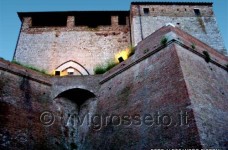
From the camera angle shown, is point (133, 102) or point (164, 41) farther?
point (164, 41)

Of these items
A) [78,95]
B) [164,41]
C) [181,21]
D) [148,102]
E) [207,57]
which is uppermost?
[181,21]

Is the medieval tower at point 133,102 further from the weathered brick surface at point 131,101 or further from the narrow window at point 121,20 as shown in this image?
the narrow window at point 121,20

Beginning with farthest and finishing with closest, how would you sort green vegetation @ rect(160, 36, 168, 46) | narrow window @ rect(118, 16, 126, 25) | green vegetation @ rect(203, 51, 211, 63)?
narrow window @ rect(118, 16, 126, 25) → green vegetation @ rect(203, 51, 211, 63) → green vegetation @ rect(160, 36, 168, 46)

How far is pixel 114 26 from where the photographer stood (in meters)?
17.2

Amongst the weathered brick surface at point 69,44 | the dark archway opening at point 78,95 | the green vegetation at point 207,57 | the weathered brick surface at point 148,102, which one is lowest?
the weathered brick surface at point 148,102

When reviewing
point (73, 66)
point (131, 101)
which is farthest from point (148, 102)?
point (73, 66)

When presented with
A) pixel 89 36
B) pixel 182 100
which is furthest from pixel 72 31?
pixel 182 100

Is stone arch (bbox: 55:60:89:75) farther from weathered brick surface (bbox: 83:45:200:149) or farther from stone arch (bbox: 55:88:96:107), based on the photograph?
weathered brick surface (bbox: 83:45:200:149)

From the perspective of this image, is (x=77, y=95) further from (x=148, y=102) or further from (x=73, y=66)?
(x=73, y=66)

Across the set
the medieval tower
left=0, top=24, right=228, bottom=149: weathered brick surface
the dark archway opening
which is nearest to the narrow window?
A: the medieval tower

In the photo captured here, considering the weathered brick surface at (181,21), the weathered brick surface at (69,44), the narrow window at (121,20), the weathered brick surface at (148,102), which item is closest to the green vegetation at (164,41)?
the weathered brick surface at (148,102)

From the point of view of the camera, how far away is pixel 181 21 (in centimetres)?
1591

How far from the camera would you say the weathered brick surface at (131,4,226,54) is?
1522 cm

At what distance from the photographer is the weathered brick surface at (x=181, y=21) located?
599 inches
